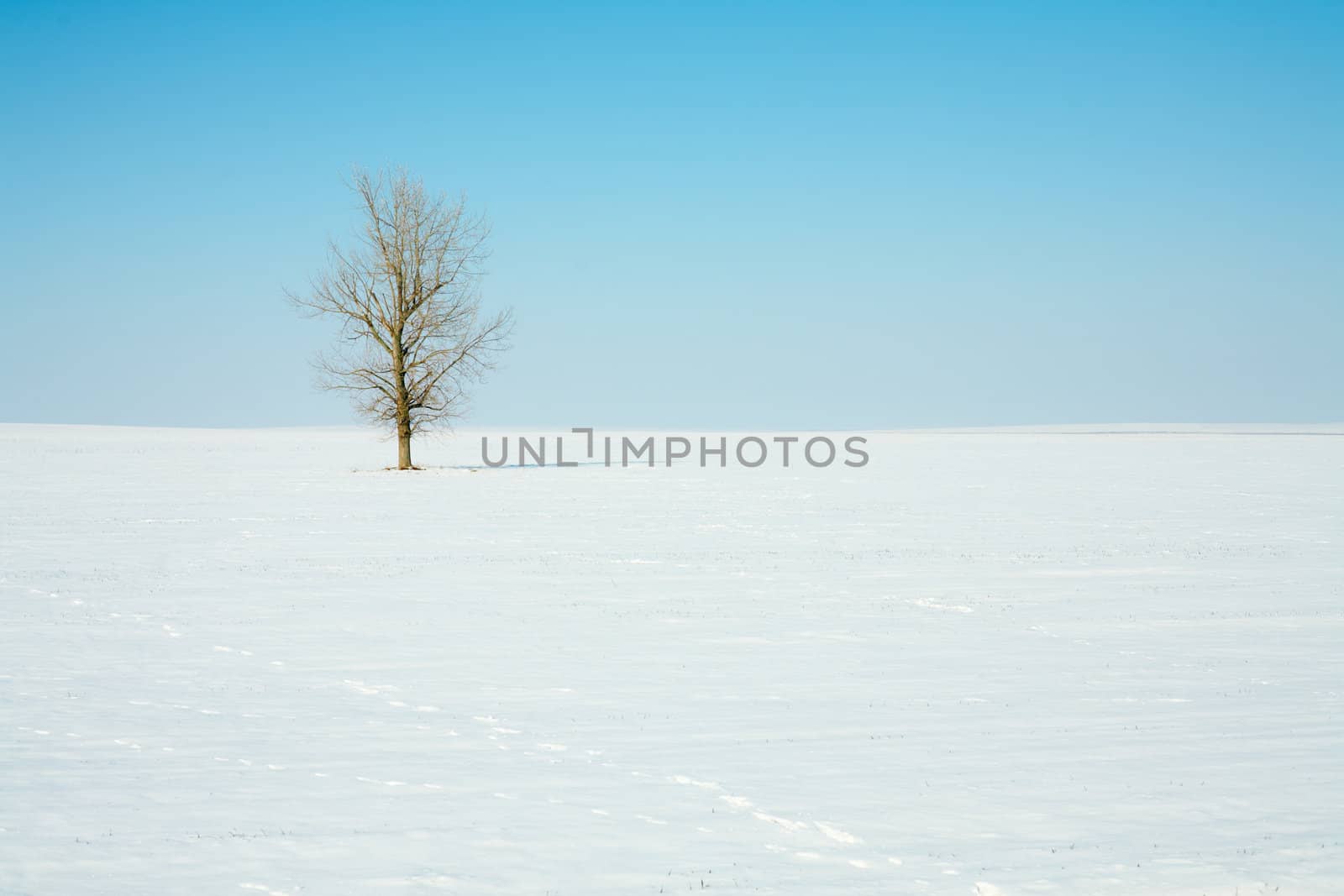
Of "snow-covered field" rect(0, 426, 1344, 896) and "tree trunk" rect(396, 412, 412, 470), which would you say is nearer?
"snow-covered field" rect(0, 426, 1344, 896)

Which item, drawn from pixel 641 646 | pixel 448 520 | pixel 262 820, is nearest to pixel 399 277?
pixel 448 520

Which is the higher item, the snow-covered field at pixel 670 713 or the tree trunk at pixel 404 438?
the tree trunk at pixel 404 438

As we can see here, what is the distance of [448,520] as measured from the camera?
26062 millimetres

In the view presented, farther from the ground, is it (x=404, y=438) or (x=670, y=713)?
(x=404, y=438)

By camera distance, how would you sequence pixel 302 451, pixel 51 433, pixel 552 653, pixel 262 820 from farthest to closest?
pixel 51 433
pixel 302 451
pixel 552 653
pixel 262 820

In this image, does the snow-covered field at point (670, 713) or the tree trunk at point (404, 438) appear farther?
the tree trunk at point (404, 438)

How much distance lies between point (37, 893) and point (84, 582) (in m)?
12.1

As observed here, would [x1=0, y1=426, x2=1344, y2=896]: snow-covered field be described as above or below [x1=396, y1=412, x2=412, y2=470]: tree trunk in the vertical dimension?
below

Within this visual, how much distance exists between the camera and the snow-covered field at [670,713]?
649 cm

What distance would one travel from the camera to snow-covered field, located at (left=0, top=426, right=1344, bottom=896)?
6.49m

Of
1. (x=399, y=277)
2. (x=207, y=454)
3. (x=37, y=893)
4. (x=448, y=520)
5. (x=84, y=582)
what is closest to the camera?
(x=37, y=893)

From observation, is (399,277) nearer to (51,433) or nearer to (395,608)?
(395,608)

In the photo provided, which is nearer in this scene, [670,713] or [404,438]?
[670,713]

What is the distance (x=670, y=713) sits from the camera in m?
9.62
